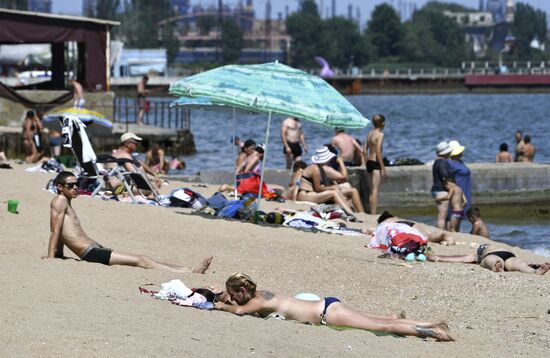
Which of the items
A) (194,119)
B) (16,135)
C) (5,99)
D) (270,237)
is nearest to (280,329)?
(270,237)

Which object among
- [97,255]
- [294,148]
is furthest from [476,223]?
[97,255]

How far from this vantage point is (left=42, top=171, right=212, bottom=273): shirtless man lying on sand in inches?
407

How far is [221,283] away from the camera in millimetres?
10680

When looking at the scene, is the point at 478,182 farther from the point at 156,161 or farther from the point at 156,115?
the point at 156,115

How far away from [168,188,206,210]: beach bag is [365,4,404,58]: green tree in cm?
15449

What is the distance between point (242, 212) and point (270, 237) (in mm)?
1208

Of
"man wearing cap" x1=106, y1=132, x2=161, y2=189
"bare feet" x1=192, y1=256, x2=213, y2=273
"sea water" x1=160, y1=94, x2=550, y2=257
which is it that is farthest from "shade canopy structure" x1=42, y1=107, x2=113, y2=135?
"bare feet" x1=192, y1=256, x2=213, y2=273

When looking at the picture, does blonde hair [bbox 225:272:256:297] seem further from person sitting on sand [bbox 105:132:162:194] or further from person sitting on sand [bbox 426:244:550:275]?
person sitting on sand [bbox 105:132:162:194]

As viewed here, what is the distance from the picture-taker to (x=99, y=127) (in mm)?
28578

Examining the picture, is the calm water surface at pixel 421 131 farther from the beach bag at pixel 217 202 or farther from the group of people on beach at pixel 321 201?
the beach bag at pixel 217 202

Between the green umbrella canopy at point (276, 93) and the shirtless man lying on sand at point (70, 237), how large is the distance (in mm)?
3219

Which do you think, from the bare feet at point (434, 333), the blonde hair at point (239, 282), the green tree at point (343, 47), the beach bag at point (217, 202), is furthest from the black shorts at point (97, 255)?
the green tree at point (343, 47)

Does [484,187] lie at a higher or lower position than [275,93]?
lower

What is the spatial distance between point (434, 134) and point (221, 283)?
39314 mm
